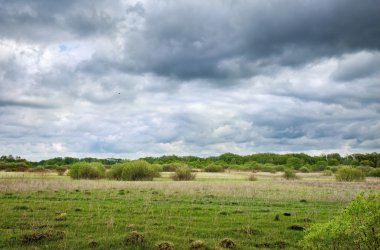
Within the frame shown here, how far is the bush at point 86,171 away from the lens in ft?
263

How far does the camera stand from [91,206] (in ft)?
90.1

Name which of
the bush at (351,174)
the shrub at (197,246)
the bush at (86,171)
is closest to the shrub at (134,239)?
the shrub at (197,246)

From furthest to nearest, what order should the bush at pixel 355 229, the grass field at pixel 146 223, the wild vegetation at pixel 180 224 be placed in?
the grass field at pixel 146 223, the wild vegetation at pixel 180 224, the bush at pixel 355 229

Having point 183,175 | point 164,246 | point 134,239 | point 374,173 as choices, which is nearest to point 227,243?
point 164,246

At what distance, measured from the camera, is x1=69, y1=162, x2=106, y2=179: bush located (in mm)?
80312

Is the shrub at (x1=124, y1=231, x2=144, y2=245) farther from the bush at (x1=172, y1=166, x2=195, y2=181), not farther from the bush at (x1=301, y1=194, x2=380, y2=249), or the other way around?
the bush at (x1=172, y1=166, x2=195, y2=181)

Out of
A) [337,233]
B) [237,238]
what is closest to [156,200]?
[237,238]

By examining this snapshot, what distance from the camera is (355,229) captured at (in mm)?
10078

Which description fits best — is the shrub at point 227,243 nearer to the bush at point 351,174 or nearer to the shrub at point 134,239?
the shrub at point 134,239

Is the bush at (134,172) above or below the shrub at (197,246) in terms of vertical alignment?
above

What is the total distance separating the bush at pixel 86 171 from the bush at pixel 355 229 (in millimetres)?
75068

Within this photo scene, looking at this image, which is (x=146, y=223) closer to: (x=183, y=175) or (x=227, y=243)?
(x=227, y=243)

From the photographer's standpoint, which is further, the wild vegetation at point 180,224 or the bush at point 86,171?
the bush at point 86,171

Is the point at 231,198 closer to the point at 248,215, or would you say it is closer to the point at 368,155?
the point at 248,215
